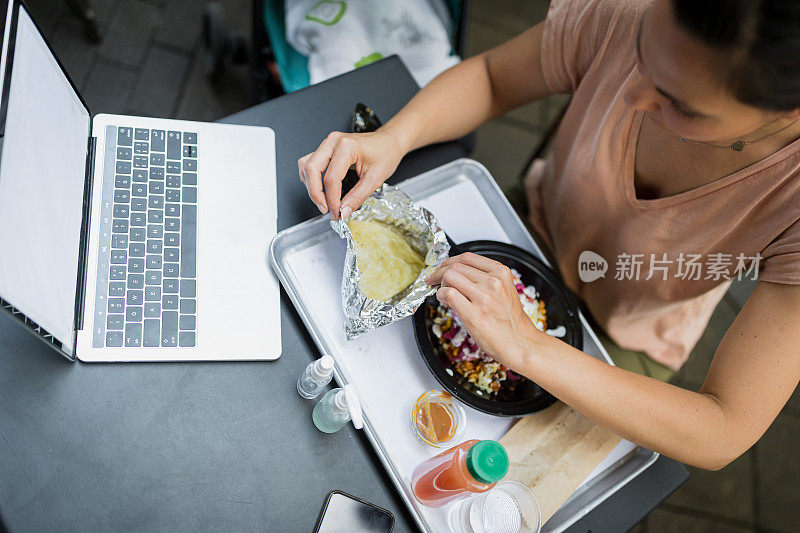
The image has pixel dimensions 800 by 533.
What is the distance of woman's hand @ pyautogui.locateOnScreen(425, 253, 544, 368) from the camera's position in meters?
0.82

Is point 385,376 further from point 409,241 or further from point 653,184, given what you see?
point 653,184

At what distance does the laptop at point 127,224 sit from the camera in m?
0.72

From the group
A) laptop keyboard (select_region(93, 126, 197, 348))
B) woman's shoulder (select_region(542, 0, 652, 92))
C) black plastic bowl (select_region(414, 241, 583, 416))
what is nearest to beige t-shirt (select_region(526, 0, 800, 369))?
woman's shoulder (select_region(542, 0, 652, 92))

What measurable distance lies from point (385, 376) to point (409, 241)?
0.73ft

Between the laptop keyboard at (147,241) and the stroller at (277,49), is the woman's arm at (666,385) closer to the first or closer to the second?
the laptop keyboard at (147,241)

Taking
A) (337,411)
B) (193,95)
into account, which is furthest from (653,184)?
(193,95)

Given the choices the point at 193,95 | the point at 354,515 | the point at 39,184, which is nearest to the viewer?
the point at 39,184

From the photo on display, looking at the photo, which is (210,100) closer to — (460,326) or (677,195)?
(460,326)

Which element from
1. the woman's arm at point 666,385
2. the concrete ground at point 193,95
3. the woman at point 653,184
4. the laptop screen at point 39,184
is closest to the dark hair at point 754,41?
the woman at point 653,184

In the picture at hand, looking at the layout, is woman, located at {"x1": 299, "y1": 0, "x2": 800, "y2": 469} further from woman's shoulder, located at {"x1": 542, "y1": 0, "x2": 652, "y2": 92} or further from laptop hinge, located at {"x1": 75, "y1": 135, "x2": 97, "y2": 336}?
laptop hinge, located at {"x1": 75, "y1": 135, "x2": 97, "y2": 336}

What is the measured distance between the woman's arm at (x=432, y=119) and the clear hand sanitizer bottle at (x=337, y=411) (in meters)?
0.27

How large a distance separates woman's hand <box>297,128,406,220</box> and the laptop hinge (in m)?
0.33

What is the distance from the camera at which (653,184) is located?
0.99 meters

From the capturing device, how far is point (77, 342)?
84 cm
